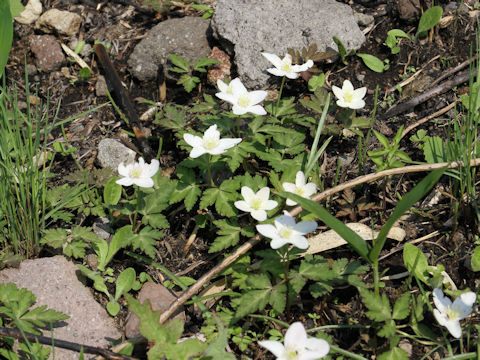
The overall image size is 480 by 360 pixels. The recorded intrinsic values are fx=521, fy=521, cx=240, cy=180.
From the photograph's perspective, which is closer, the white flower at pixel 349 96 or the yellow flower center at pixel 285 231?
the yellow flower center at pixel 285 231

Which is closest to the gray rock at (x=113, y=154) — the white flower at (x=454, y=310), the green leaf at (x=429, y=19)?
the white flower at (x=454, y=310)

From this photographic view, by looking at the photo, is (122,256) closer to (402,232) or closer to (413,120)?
(402,232)

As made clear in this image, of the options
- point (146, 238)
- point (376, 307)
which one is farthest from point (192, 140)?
point (376, 307)

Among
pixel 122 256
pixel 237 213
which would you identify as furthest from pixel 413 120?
pixel 122 256

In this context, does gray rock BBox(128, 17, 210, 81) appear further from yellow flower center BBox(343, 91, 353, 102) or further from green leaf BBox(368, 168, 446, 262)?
green leaf BBox(368, 168, 446, 262)

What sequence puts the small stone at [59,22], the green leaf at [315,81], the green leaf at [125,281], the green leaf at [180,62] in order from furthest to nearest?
1. the small stone at [59,22]
2. the green leaf at [180,62]
3. the green leaf at [315,81]
4. the green leaf at [125,281]

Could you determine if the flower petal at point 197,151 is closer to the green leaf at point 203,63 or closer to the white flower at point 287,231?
the white flower at point 287,231

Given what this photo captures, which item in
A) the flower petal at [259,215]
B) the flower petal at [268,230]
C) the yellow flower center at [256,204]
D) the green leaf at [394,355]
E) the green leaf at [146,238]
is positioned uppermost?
the flower petal at [268,230]

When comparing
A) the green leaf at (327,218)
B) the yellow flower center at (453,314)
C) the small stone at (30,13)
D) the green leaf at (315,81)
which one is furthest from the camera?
the small stone at (30,13)

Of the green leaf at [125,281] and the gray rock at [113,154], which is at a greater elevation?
the gray rock at [113,154]
